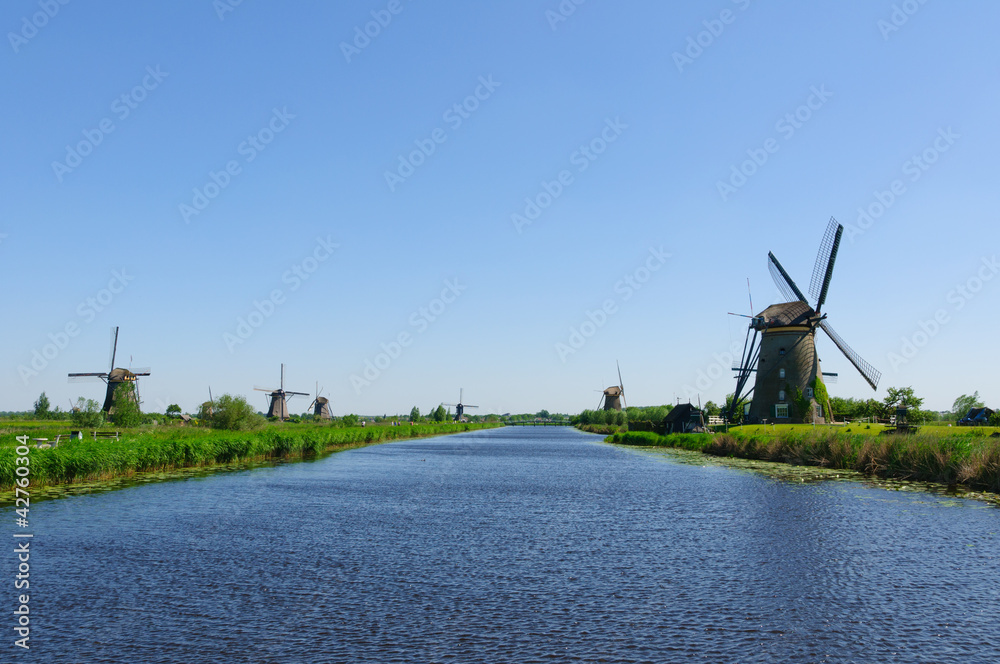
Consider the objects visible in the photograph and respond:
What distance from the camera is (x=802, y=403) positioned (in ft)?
179

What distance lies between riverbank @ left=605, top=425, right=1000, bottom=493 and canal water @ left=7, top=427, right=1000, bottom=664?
170 inches

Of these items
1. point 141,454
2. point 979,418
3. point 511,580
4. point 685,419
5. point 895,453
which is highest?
point 979,418

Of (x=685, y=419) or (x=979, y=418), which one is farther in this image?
(x=685, y=419)

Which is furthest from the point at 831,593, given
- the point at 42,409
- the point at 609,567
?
the point at 42,409

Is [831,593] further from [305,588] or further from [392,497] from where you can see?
[392,497]

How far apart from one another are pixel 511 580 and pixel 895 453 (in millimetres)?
25577

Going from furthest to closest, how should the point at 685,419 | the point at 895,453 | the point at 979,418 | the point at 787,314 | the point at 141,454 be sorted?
the point at 685,419
the point at 787,314
the point at 979,418
the point at 895,453
the point at 141,454

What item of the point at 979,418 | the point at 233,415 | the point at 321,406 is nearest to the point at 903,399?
the point at 979,418

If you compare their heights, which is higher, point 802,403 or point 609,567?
point 802,403

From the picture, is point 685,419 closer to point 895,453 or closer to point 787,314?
point 787,314

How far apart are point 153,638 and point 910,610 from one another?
1179cm

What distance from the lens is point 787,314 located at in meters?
57.8

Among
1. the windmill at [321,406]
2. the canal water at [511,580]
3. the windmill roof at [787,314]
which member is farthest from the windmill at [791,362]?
the windmill at [321,406]

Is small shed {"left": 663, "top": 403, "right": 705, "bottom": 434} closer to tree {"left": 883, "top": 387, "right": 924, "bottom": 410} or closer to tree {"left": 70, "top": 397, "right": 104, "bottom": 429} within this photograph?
tree {"left": 883, "top": 387, "right": 924, "bottom": 410}
